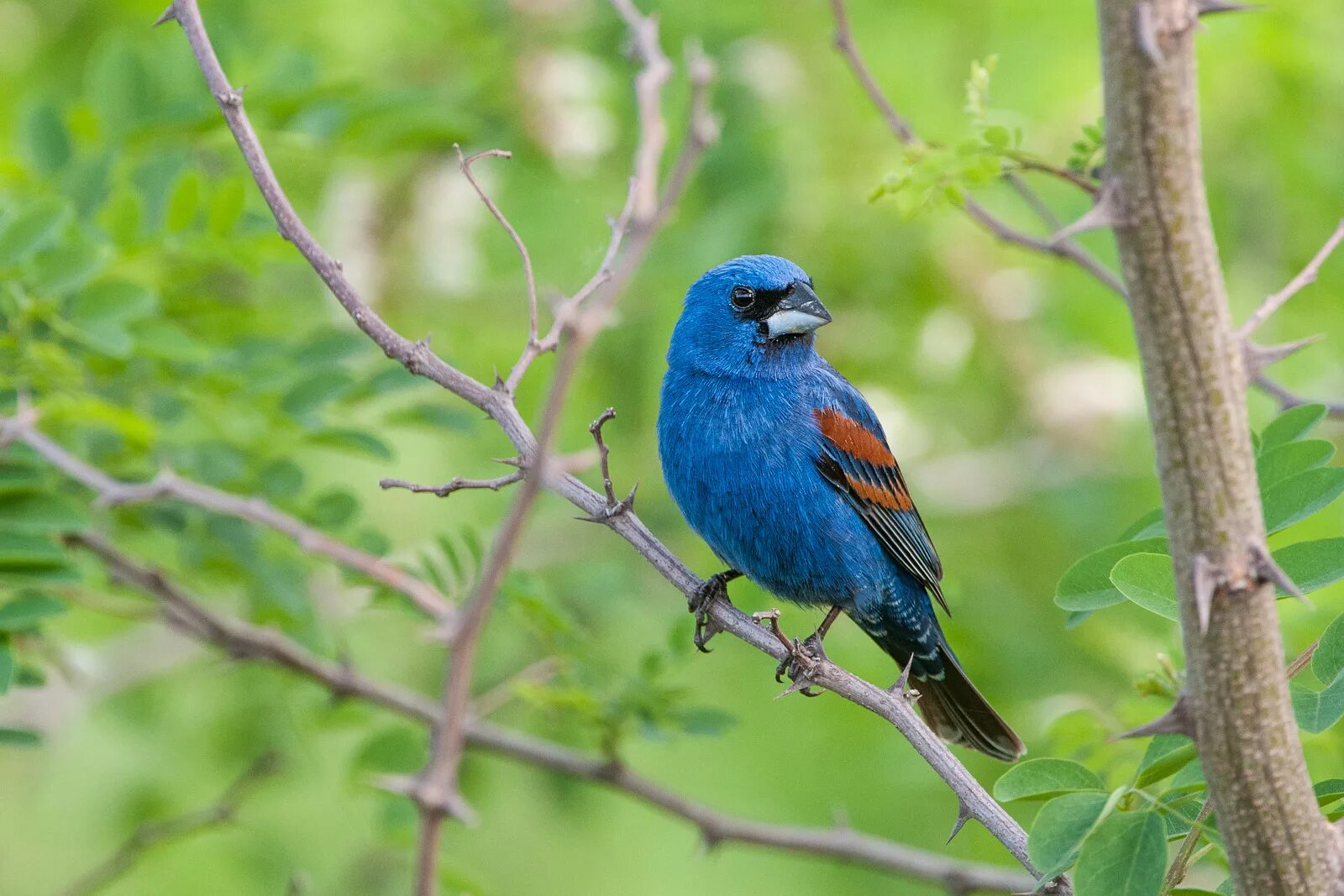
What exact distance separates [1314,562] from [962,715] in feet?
5.59

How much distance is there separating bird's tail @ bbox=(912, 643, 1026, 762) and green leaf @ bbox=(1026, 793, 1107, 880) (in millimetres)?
1625

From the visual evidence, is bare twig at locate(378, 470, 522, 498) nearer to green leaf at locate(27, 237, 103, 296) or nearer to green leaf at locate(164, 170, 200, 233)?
green leaf at locate(27, 237, 103, 296)

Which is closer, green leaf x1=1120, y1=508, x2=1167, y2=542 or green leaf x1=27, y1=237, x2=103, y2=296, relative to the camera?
green leaf x1=1120, y1=508, x2=1167, y2=542

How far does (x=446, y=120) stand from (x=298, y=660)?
1640 millimetres

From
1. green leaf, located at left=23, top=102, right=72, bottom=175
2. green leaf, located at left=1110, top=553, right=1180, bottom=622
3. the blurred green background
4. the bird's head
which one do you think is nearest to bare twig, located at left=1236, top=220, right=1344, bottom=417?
green leaf, located at left=1110, top=553, right=1180, bottom=622

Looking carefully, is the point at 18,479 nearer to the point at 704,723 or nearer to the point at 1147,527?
the point at 704,723

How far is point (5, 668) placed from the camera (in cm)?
290

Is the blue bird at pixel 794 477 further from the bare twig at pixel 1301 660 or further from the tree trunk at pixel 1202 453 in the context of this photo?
the tree trunk at pixel 1202 453

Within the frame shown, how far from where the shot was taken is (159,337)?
Answer: 11.0 feet

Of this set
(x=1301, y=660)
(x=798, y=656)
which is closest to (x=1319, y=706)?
(x=1301, y=660)

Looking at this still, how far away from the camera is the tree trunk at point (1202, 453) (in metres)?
1.53

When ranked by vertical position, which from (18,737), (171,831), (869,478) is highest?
(869,478)

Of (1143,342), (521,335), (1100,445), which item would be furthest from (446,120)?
(1143,342)

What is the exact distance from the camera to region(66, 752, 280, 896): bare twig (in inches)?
148
